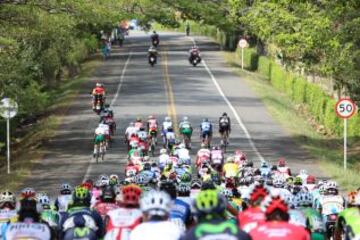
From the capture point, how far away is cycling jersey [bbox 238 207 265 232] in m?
11.7

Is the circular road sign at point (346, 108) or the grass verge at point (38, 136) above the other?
the circular road sign at point (346, 108)

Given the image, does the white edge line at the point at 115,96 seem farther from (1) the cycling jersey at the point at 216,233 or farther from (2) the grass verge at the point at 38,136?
(1) the cycling jersey at the point at 216,233

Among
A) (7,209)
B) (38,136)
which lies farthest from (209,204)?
(38,136)

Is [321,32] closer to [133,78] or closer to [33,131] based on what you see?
[33,131]

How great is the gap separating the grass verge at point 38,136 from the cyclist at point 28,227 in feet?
64.1

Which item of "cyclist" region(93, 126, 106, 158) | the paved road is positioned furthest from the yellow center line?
"cyclist" region(93, 126, 106, 158)

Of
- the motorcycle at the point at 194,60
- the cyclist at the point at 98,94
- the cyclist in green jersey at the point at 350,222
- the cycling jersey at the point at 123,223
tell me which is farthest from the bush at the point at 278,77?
the cycling jersey at the point at 123,223

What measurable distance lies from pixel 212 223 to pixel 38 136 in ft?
123

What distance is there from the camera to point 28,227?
37.9 ft

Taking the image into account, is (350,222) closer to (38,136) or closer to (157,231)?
(157,231)

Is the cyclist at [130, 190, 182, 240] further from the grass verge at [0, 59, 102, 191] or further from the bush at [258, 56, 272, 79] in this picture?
the bush at [258, 56, 272, 79]

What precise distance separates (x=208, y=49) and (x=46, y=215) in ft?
268

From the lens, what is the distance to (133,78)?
6962 centimetres

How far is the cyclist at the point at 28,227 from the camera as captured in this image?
37.5 feet
